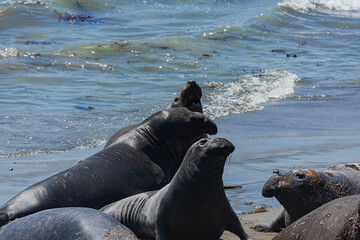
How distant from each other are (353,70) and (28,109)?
8.61 m

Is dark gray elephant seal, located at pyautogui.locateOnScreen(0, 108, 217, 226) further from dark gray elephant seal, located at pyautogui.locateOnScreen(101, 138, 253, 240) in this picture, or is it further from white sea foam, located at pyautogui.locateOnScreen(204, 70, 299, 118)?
white sea foam, located at pyautogui.locateOnScreen(204, 70, 299, 118)

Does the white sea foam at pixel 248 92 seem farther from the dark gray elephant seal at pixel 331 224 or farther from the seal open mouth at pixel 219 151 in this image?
the dark gray elephant seal at pixel 331 224

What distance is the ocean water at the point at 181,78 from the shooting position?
9102mm

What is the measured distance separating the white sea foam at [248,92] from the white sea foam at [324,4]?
13312 mm

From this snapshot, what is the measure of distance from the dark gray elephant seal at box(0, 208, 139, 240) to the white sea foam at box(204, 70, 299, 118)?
8310mm

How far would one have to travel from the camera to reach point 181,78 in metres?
16.2

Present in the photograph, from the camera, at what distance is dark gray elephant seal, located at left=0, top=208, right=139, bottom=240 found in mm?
3145

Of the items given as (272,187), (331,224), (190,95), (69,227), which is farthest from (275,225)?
(69,227)

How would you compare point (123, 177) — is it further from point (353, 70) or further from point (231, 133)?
point (353, 70)

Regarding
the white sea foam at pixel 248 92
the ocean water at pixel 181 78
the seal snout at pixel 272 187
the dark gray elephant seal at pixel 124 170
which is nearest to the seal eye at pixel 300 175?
the seal snout at pixel 272 187

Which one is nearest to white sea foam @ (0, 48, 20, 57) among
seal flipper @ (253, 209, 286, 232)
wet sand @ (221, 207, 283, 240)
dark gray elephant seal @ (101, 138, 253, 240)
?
wet sand @ (221, 207, 283, 240)

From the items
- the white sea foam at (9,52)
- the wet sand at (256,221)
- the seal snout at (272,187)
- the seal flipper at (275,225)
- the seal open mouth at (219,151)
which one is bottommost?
the white sea foam at (9,52)

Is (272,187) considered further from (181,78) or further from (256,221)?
(181,78)

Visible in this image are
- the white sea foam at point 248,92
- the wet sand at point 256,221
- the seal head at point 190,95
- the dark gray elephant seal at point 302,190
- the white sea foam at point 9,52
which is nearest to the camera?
the dark gray elephant seal at point 302,190
